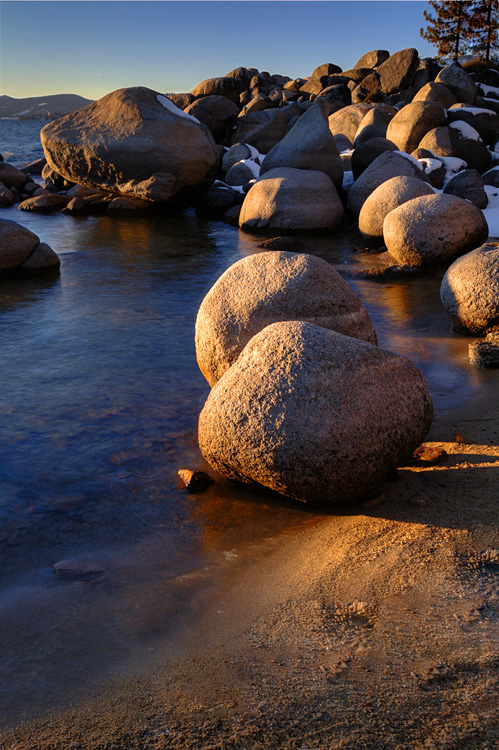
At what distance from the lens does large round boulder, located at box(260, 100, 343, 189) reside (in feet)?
53.6

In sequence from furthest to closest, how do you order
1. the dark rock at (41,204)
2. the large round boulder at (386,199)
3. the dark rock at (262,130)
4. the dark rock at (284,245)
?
1. the dark rock at (262,130)
2. the dark rock at (41,204)
3. the dark rock at (284,245)
4. the large round boulder at (386,199)

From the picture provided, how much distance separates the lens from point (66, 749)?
2559 mm

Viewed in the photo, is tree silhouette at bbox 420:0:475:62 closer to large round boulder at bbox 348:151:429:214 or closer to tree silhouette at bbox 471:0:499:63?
tree silhouette at bbox 471:0:499:63

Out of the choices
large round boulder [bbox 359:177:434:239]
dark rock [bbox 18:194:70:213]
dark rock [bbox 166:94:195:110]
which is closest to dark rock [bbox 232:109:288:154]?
dark rock [bbox 166:94:195:110]

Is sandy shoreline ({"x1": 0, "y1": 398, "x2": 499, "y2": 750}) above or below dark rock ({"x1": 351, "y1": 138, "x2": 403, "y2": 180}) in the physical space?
below

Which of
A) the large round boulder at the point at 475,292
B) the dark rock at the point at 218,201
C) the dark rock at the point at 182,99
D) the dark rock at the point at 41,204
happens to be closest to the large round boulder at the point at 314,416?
the large round boulder at the point at 475,292

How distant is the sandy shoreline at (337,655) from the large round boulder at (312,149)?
44.8 ft

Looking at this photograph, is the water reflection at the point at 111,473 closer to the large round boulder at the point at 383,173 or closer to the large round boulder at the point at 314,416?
the large round boulder at the point at 314,416

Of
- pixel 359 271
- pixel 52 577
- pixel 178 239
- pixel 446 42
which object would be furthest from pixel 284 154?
pixel 446 42

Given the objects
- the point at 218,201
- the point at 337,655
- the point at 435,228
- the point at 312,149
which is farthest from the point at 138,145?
the point at 337,655

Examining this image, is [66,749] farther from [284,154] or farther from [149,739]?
[284,154]

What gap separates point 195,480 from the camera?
4867 mm

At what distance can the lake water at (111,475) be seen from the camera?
11.0 ft

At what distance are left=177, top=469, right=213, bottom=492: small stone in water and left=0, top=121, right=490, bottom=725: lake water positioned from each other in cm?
9
